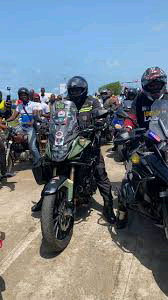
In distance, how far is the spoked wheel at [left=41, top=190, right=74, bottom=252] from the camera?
4223mm

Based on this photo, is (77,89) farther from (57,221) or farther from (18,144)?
(18,144)

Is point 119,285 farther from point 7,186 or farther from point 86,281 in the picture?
point 7,186

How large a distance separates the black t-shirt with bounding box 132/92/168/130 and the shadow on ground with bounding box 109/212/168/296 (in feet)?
4.70

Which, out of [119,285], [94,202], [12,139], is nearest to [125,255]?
[119,285]

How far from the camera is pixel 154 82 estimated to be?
5.16 metres

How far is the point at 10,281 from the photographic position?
3.90 meters

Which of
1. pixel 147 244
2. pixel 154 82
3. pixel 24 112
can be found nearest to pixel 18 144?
pixel 24 112

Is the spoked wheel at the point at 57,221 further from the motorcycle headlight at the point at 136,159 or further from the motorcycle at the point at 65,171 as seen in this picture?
the motorcycle headlight at the point at 136,159

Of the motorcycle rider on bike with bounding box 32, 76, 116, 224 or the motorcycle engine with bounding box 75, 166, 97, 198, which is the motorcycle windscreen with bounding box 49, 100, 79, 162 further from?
the motorcycle engine with bounding box 75, 166, 97, 198

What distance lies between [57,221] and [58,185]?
0.44m

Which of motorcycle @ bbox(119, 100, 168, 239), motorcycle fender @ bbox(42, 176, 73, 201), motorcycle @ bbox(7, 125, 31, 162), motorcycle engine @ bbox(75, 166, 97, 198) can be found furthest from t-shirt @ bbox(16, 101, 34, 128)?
motorcycle @ bbox(119, 100, 168, 239)

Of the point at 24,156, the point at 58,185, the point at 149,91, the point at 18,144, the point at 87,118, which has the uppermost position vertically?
the point at 149,91

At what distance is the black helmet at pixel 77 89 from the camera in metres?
5.43

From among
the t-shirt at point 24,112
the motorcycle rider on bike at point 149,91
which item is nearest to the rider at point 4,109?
the t-shirt at point 24,112
